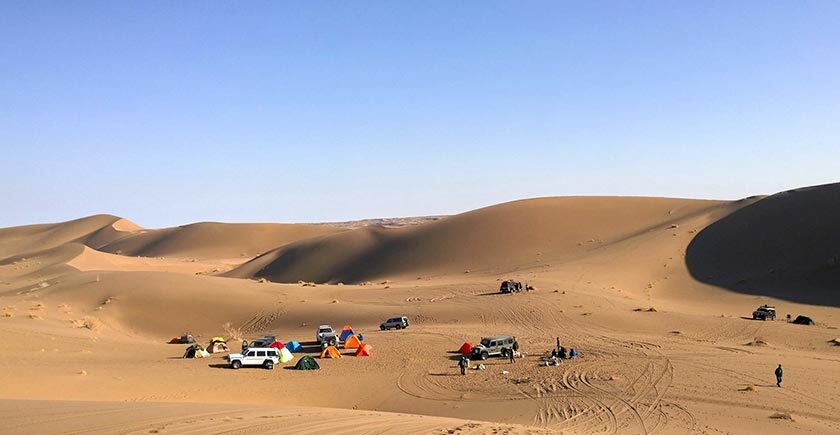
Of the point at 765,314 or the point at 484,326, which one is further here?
the point at 484,326

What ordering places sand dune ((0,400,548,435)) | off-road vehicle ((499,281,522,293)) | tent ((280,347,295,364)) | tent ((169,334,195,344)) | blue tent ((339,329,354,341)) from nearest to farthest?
sand dune ((0,400,548,435)) < tent ((280,347,295,364)) < blue tent ((339,329,354,341)) < tent ((169,334,195,344)) < off-road vehicle ((499,281,522,293))

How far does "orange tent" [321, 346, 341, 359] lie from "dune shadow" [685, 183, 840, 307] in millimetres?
28000

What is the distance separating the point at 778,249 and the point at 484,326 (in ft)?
88.6

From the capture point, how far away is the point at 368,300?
43844 millimetres

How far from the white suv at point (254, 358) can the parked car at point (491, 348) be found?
770 centimetres

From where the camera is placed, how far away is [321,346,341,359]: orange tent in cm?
2764

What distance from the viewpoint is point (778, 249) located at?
163ft

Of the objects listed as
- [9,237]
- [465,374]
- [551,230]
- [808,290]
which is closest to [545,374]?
[465,374]

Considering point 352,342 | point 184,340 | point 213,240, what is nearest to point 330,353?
point 352,342

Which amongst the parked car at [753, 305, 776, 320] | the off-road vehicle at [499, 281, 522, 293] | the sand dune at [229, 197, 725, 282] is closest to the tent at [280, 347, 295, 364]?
the off-road vehicle at [499, 281, 522, 293]

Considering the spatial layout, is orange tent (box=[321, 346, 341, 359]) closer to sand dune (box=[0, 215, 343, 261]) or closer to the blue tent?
the blue tent

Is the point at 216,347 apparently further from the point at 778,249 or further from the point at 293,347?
the point at 778,249

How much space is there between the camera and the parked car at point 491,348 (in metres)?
26.8

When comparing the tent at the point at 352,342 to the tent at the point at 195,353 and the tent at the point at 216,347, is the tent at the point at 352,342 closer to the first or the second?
the tent at the point at 216,347
